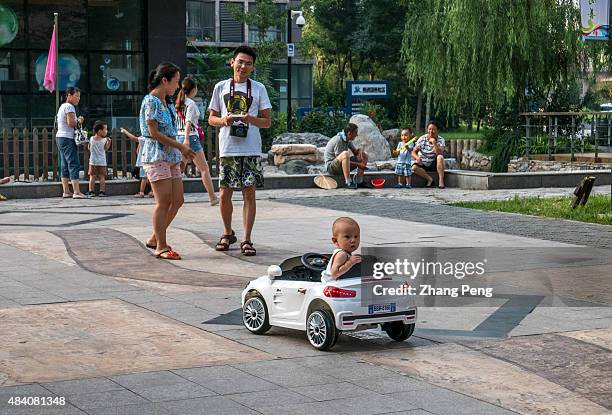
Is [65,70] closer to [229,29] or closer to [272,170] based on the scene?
[272,170]

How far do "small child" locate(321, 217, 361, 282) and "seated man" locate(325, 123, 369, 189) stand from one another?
13433 millimetres

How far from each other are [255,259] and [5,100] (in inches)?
607

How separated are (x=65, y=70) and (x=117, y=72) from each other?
122 centimetres

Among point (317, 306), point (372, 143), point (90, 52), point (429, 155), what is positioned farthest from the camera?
point (372, 143)

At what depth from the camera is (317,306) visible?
23.2ft

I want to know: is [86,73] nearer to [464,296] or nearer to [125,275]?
[125,275]

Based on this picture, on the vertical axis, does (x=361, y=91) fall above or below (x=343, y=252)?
above

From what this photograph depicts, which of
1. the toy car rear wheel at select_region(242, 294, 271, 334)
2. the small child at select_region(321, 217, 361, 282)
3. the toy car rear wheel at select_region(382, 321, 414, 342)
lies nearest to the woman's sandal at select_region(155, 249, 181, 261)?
the toy car rear wheel at select_region(242, 294, 271, 334)

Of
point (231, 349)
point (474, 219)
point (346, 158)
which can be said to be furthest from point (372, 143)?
point (231, 349)

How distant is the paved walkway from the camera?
18.9ft

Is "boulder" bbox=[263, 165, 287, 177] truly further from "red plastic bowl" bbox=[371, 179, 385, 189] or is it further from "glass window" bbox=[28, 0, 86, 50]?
"glass window" bbox=[28, 0, 86, 50]

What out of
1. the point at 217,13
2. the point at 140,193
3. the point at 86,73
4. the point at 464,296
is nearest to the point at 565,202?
the point at 140,193

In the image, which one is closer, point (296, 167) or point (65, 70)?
point (296, 167)

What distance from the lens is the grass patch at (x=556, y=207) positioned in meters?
15.1
